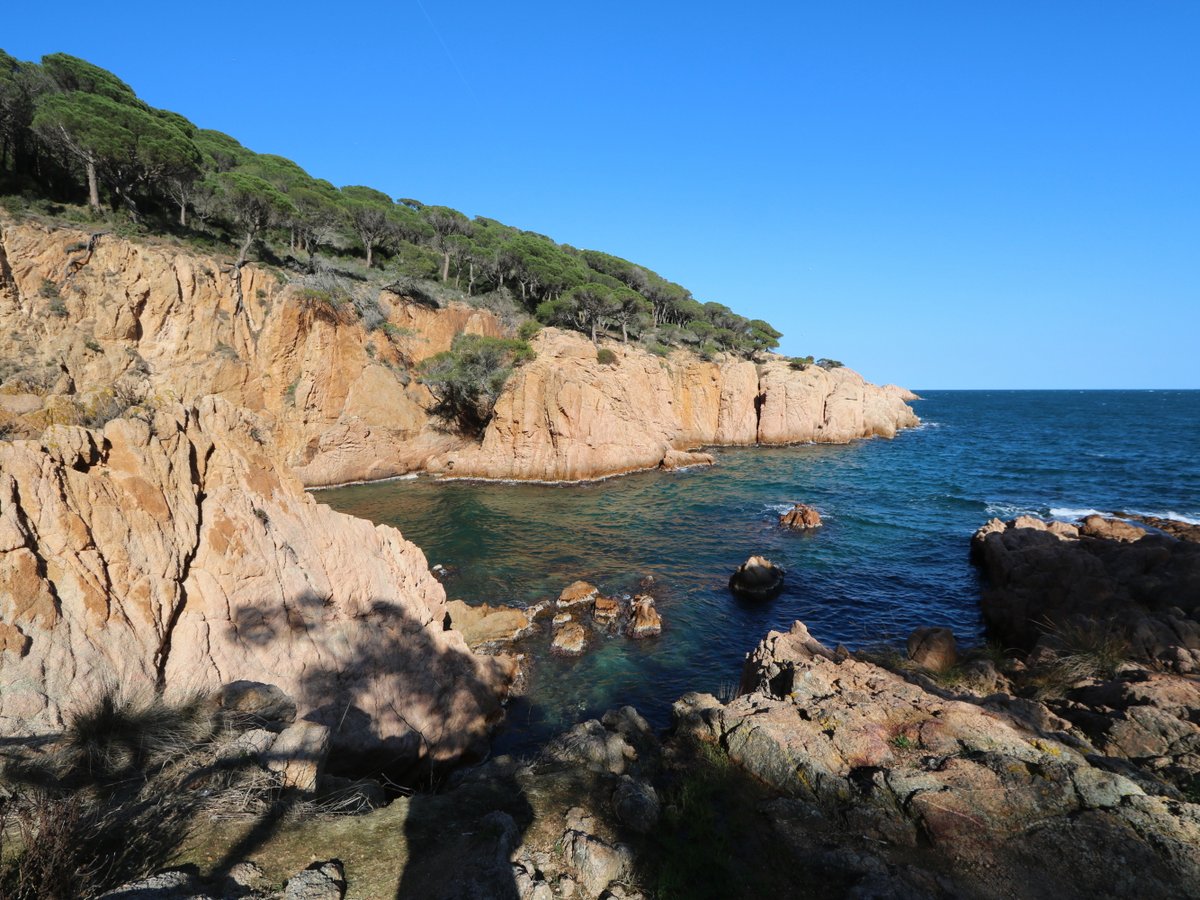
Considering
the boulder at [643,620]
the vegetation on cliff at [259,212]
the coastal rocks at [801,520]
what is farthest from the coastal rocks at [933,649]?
the vegetation on cliff at [259,212]

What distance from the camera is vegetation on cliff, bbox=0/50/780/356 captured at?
2908 centimetres

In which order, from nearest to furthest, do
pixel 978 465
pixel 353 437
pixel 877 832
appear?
pixel 877 832 < pixel 353 437 < pixel 978 465

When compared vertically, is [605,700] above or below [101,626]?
below

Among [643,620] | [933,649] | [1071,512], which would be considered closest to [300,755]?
[643,620]

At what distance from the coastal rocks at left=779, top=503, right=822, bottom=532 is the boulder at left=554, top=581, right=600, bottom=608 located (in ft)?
39.6

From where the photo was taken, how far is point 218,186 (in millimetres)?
35594

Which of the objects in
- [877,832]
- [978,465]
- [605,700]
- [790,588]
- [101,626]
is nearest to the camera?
[877,832]

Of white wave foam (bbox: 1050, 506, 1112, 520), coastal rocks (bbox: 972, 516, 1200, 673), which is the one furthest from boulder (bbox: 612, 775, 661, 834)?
white wave foam (bbox: 1050, 506, 1112, 520)

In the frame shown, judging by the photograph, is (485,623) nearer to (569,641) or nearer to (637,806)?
(569,641)

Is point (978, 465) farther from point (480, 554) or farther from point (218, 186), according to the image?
point (218, 186)

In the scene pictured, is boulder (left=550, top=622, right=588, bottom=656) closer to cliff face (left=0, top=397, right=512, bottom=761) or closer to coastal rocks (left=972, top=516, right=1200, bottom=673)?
cliff face (left=0, top=397, right=512, bottom=761)

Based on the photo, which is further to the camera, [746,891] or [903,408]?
[903,408]

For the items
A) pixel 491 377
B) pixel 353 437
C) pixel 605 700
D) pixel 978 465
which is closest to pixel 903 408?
pixel 978 465

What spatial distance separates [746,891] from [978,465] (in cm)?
4776
